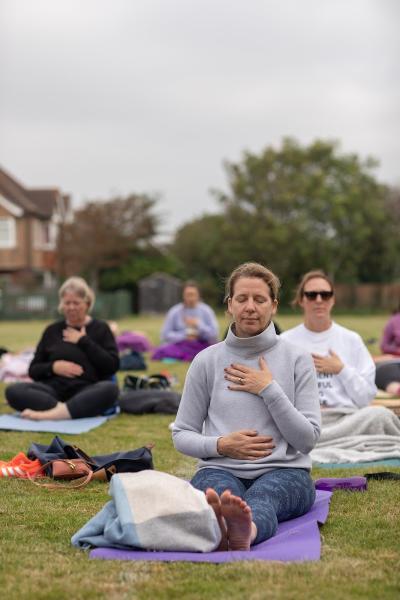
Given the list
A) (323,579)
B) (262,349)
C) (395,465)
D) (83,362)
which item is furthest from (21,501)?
(83,362)

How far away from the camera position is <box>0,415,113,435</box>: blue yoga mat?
26.6 feet

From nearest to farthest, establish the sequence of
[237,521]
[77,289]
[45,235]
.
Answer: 1. [237,521]
2. [77,289]
3. [45,235]

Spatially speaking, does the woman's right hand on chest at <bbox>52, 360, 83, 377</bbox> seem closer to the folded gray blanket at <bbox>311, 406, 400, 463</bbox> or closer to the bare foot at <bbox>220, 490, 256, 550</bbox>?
the folded gray blanket at <bbox>311, 406, 400, 463</bbox>

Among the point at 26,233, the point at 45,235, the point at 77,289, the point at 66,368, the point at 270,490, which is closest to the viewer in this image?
the point at 270,490

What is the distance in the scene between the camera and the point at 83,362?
8836mm

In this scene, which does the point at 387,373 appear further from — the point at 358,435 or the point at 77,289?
the point at 77,289

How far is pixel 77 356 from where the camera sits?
8797mm

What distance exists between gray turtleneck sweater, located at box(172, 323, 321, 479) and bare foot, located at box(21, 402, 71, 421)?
419 centimetres

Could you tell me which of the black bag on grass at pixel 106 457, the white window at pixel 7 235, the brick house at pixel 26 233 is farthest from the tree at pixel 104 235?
the black bag on grass at pixel 106 457

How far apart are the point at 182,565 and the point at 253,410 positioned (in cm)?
102

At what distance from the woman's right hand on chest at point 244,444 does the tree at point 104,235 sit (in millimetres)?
42641

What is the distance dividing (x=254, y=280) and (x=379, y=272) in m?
47.1

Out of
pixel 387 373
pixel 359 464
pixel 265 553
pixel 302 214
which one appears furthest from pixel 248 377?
Answer: pixel 302 214

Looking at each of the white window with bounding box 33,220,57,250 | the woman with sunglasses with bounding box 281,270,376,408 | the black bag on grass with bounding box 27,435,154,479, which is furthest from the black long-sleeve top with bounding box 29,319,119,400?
the white window with bounding box 33,220,57,250
